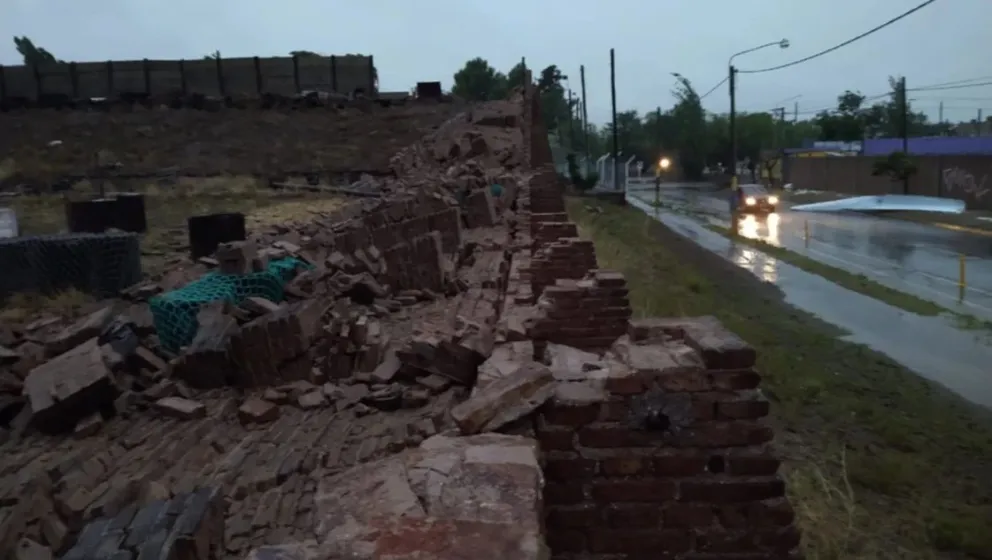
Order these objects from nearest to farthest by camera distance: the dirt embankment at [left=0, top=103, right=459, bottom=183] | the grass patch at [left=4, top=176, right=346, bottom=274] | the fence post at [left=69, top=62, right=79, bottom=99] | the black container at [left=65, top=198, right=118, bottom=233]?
the black container at [left=65, top=198, right=118, bottom=233] → the grass patch at [left=4, top=176, right=346, bottom=274] → the dirt embankment at [left=0, top=103, right=459, bottom=183] → the fence post at [left=69, top=62, right=79, bottom=99]

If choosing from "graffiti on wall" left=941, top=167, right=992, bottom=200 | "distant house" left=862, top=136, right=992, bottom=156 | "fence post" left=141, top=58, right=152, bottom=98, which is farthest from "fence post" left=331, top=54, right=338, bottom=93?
"distant house" left=862, top=136, right=992, bottom=156

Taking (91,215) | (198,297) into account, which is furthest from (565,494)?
(91,215)

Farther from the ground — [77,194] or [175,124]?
[175,124]

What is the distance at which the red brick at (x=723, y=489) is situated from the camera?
2.96 meters

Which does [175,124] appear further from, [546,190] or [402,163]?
[546,190]

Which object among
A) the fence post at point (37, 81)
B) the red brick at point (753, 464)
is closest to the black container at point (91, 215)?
the red brick at point (753, 464)

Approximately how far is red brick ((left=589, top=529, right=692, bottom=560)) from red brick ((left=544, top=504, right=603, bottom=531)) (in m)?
0.05

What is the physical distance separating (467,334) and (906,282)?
14705 mm

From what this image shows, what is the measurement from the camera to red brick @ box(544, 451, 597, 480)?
116 inches

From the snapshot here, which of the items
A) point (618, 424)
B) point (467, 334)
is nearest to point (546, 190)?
point (467, 334)

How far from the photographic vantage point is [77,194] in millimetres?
18156

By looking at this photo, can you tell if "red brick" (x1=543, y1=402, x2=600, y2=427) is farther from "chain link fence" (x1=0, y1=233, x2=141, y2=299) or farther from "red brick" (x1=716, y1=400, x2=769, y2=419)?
"chain link fence" (x1=0, y1=233, x2=141, y2=299)

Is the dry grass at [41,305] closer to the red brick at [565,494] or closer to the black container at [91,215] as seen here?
the black container at [91,215]

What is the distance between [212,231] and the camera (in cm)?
909
